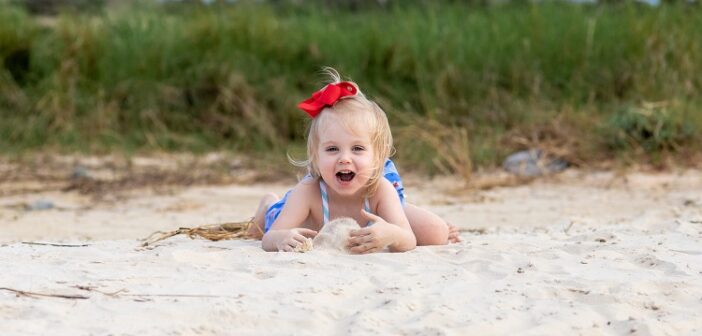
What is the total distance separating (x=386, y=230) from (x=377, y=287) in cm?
53

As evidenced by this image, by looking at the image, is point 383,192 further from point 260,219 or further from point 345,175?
point 260,219

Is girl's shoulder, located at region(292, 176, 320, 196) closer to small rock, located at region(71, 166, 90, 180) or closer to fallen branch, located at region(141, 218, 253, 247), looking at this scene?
fallen branch, located at region(141, 218, 253, 247)

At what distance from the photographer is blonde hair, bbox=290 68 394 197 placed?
367cm

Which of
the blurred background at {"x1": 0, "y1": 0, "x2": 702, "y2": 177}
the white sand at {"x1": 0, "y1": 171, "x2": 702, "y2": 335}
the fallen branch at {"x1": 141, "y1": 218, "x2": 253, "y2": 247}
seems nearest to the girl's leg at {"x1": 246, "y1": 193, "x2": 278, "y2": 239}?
the fallen branch at {"x1": 141, "y1": 218, "x2": 253, "y2": 247}

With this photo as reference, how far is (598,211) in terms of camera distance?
595 centimetres

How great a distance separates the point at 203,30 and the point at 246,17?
0.44 meters

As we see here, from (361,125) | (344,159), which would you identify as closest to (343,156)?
(344,159)

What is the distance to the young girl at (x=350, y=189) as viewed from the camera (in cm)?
364

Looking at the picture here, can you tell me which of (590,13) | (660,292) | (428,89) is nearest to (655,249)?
(660,292)

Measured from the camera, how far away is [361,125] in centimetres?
366

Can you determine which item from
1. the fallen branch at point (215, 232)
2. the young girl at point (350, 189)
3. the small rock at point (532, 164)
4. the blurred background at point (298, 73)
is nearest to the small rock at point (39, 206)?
the blurred background at point (298, 73)

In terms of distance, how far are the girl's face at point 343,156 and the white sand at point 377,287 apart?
0.27m

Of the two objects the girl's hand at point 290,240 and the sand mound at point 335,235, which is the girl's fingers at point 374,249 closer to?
the sand mound at point 335,235

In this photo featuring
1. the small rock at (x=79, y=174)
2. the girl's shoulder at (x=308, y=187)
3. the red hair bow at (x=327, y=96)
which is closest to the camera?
the red hair bow at (x=327, y=96)
